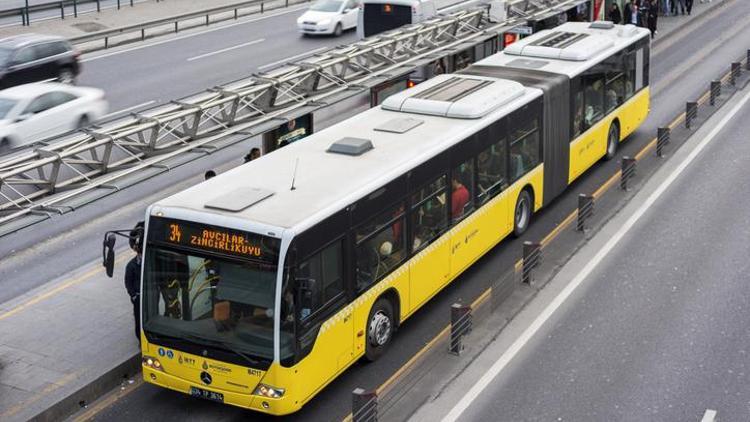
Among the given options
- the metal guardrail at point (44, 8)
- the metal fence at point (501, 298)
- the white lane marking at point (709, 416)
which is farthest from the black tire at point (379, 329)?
the metal guardrail at point (44, 8)

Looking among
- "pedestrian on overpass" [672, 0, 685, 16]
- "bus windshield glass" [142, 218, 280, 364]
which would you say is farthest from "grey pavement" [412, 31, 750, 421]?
"pedestrian on overpass" [672, 0, 685, 16]

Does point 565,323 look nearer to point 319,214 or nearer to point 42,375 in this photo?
point 319,214

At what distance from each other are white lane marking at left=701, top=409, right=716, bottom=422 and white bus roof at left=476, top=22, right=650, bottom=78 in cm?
921

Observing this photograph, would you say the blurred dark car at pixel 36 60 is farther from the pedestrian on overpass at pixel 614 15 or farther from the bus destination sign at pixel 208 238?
the bus destination sign at pixel 208 238

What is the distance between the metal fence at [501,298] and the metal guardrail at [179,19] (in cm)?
2170

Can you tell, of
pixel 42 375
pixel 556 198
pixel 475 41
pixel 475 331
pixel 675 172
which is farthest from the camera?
pixel 475 41

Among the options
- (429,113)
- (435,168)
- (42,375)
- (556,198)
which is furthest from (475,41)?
(42,375)

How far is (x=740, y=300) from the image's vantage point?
17.3 metres

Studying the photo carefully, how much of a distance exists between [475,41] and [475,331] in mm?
10990

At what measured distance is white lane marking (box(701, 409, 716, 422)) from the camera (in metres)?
13.5

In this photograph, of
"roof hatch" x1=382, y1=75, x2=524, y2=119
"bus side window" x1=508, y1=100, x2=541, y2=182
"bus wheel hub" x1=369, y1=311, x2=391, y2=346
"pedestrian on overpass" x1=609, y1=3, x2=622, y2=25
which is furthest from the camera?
"pedestrian on overpass" x1=609, y1=3, x2=622, y2=25

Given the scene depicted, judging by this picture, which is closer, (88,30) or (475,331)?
(475,331)

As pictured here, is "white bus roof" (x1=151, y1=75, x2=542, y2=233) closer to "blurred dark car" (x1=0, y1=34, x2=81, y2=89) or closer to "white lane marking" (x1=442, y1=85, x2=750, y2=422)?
"white lane marking" (x1=442, y1=85, x2=750, y2=422)

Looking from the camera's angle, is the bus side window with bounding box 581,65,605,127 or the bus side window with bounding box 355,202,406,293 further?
the bus side window with bounding box 581,65,605,127
